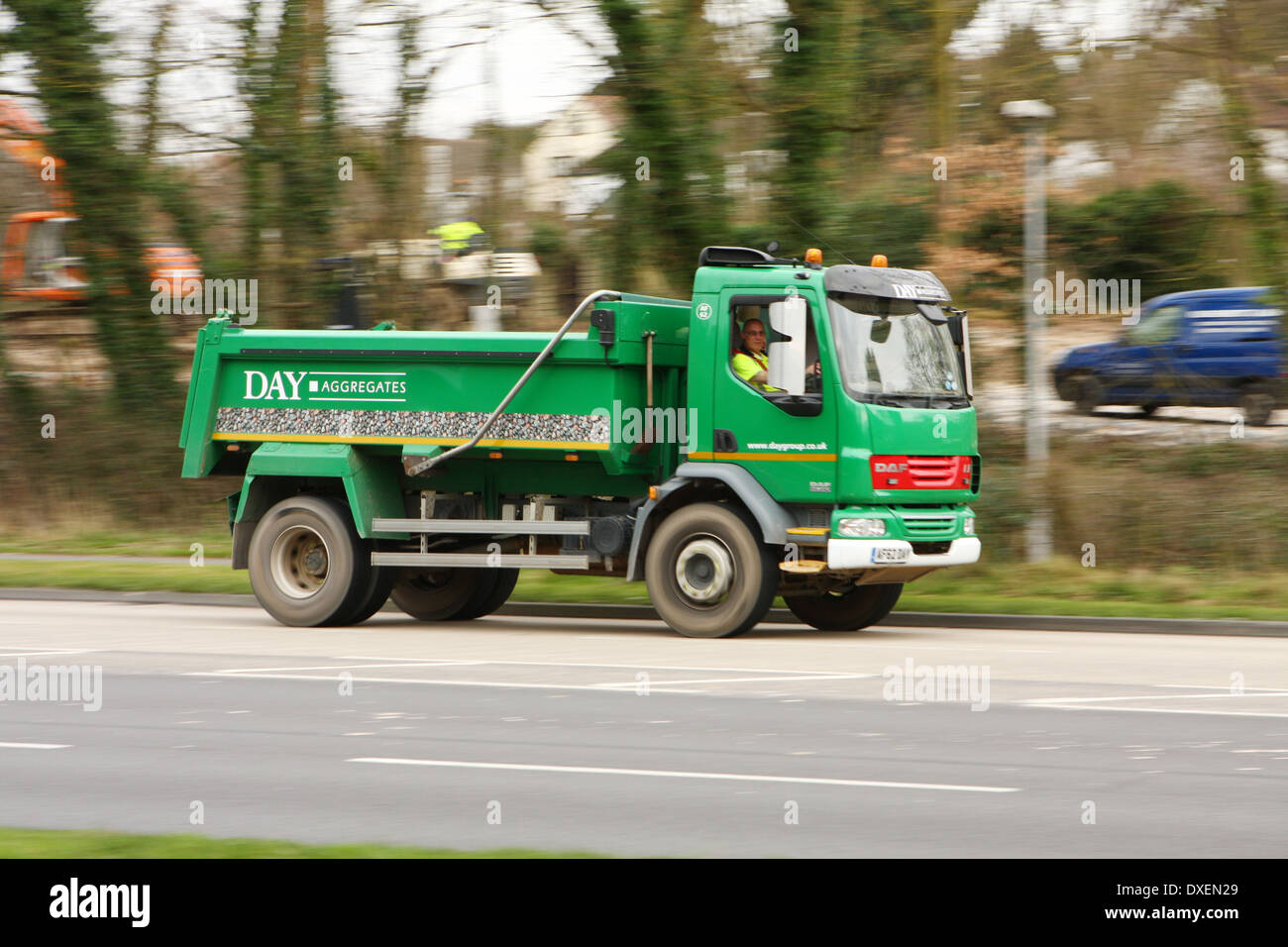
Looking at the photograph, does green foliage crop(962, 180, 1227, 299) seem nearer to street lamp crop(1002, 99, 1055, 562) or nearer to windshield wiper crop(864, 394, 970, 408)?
street lamp crop(1002, 99, 1055, 562)

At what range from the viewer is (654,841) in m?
6.82

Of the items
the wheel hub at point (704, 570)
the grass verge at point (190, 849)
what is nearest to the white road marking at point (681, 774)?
the grass verge at point (190, 849)

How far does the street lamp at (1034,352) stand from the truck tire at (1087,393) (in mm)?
3050

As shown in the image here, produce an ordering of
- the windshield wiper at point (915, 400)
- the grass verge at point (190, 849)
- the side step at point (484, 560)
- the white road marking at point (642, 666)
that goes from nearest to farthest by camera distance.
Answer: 1. the grass verge at point (190, 849)
2. the white road marking at point (642, 666)
3. the windshield wiper at point (915, 400)
4. the side step at point (484, 560)

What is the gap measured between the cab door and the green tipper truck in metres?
0.02

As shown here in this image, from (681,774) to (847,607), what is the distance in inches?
318

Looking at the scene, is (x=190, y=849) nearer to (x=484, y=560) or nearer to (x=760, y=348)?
(x=760, y=348)

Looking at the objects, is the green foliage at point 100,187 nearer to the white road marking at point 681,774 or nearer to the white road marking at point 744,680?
the white road marking at point 744,680

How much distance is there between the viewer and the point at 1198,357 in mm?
21547

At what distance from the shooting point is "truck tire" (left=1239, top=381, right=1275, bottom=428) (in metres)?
21.0

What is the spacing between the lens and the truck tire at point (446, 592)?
57.0 feet

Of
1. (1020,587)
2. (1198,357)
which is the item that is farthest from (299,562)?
(1198,357)

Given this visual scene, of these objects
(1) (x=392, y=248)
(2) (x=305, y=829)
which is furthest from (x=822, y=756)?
(1) (x=392, y=248)
